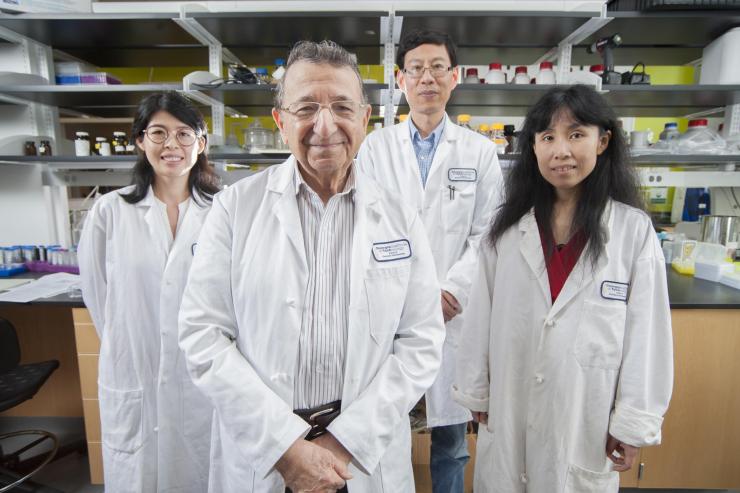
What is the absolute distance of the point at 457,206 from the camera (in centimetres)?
156

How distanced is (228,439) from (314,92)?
83 cm

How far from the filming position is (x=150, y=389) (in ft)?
4.64

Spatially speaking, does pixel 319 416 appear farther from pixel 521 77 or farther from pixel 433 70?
pixel 521 77

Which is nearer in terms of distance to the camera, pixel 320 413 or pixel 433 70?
pixel 320 413

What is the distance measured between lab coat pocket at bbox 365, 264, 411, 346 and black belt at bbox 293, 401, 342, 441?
18cm

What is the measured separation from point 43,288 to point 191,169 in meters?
1.13

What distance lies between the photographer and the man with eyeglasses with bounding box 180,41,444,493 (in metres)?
0.82

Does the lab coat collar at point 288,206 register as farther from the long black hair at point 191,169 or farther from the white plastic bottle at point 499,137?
the white plastic bottle at point 499,137

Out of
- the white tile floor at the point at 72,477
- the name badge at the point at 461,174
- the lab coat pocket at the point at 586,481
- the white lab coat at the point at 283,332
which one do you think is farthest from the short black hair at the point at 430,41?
the white tile floor at the point at 72,477

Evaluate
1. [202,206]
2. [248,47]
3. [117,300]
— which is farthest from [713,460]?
[248,47]

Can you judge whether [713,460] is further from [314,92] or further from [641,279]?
[314,92]

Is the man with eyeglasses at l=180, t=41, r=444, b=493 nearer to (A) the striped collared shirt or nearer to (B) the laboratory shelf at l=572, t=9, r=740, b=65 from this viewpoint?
(A) the striped collared shirt

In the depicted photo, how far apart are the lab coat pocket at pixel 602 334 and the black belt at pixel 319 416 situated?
0.65m

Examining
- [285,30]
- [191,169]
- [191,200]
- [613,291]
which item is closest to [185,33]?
[285,30]
